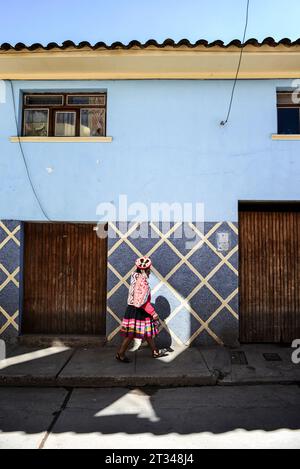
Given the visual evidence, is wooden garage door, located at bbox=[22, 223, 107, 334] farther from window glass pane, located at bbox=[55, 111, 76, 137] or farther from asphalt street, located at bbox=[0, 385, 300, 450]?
asphalt street, located at bbox=[0, 385, 300, 450]

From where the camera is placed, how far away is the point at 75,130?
6.92 metres

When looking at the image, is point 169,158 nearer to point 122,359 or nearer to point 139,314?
point 139,314

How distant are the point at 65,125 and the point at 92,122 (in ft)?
1.86

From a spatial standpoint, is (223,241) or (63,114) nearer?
(223,241)

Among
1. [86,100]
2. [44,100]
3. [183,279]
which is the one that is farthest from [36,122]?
[183,279]

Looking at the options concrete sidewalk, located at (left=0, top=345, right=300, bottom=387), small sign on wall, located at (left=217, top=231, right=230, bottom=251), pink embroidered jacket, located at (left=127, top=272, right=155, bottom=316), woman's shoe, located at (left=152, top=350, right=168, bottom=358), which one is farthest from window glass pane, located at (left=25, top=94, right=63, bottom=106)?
woman's shoe, located at (left=152, top=350, right=168, bottom=358)

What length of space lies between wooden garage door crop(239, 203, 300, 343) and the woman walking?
2.20 meters

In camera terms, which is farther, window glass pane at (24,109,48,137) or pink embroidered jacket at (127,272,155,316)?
window glass pane at (24,109,48,137)

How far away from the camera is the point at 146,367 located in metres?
5.43

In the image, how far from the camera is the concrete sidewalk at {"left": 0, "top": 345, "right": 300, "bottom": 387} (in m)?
A: 5.04

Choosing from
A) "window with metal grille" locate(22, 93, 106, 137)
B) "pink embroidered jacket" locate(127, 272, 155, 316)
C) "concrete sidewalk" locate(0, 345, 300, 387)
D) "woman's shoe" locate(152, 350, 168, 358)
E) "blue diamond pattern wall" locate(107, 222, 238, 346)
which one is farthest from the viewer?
"window with metal grille" locate(22, 93, 106, 137)

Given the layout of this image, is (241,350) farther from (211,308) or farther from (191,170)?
(191,170)

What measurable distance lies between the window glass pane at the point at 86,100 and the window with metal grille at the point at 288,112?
11.9ft

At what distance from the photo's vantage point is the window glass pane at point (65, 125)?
695 cm
